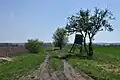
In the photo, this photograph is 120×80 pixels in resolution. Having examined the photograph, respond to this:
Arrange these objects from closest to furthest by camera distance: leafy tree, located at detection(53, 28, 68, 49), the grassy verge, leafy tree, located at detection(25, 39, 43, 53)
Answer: the grassy verge < leafy tree, located at detection(25, 39, 43, 53) < leafy tree, located at detection(53, 28, 68, 49)

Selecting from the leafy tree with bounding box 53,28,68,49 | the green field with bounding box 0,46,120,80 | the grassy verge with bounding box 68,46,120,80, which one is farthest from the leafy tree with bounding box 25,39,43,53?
→ the grassy verge with bounding box 68,46,120,80

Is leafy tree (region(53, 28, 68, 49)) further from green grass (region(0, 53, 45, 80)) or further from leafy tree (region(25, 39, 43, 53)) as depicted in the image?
green grass (region(0, 53, 45, 80))

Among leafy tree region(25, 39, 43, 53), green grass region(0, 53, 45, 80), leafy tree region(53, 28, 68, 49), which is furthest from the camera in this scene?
leafy tree region(53, 28, 68, 49)

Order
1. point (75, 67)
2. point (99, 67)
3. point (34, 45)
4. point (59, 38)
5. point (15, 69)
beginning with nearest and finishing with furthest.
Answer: point (15, 69)
point (75, 67)
point (99, 67)
point (34, 45)
point (59, 38)

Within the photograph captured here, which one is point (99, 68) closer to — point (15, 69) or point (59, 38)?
point (15, 69)

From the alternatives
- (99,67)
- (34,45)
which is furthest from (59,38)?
(99,67)

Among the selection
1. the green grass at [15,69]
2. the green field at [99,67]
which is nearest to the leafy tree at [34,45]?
the green field at [99,67]

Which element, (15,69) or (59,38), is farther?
(59,38)

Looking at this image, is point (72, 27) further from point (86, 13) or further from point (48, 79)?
point (48, 79)

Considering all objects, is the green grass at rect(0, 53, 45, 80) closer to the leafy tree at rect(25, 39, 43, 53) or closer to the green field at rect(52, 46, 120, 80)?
the green field at rect(52, 46, 120, 80)

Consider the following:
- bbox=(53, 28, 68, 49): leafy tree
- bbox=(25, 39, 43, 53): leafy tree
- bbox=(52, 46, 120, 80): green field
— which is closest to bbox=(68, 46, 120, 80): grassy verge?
bbox=(52, 46, 120, 80): green field

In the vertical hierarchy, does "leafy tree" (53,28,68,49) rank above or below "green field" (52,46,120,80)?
above

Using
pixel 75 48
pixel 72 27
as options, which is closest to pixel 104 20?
pixel 72 27

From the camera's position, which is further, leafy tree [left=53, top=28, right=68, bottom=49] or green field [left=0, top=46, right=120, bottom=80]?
leafy tree [left=53, top=28, right=68, bottom=49]
